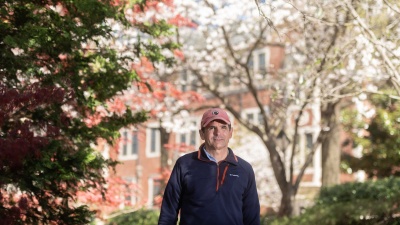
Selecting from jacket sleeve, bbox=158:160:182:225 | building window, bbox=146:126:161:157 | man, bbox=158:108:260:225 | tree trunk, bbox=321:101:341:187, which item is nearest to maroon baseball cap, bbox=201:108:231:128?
man, bbox=158:108:260:225

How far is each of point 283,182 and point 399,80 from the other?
9.93m

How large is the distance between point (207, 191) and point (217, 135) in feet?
1.42

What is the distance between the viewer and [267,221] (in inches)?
831

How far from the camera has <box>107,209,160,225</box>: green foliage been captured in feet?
82.3

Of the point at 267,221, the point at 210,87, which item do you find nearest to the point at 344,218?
the point at 267,221

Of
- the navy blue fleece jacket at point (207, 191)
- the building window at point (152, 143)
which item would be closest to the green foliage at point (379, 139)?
the building window at point (152, 143)

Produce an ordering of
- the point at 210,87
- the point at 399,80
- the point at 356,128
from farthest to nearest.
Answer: the point at 356,128
the point at 210,87
the point at 399,80

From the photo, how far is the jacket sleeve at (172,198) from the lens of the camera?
20.7 feet

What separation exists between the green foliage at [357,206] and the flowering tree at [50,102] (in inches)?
257

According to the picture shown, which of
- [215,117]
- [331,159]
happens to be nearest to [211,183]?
[215,117]

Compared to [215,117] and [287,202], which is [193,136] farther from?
[215,117]

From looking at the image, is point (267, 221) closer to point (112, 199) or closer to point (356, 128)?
point (112, 199)

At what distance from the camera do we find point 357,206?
1752cm

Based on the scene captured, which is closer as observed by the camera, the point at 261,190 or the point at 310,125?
the point at 261,190
